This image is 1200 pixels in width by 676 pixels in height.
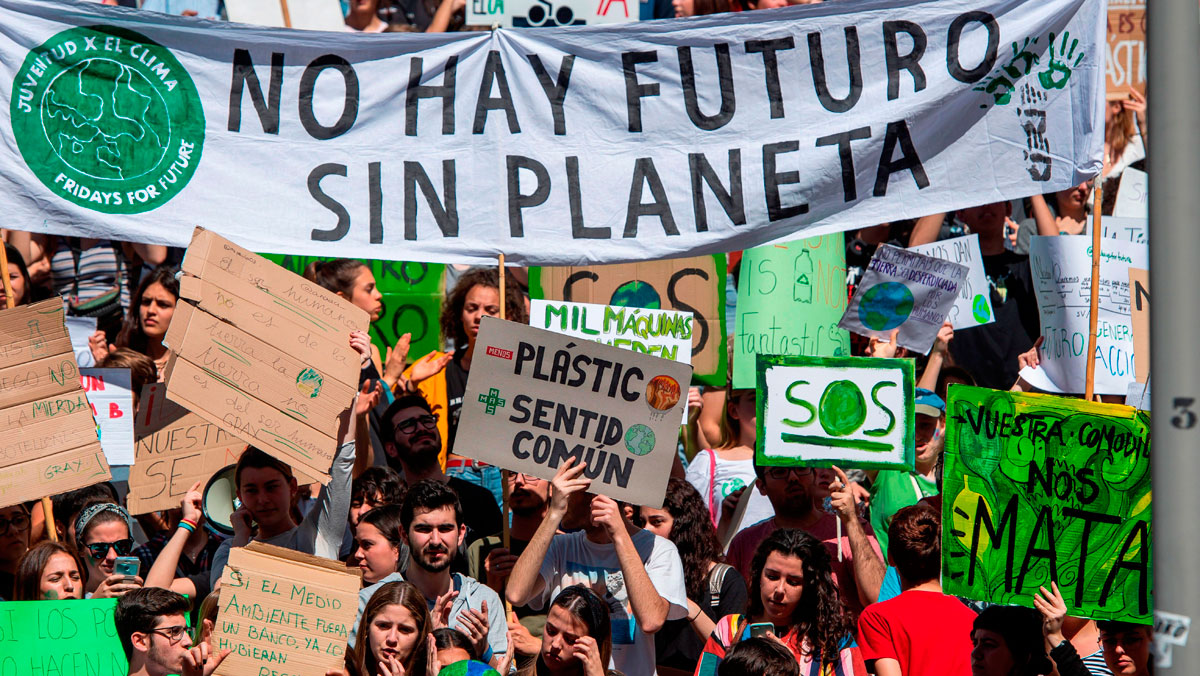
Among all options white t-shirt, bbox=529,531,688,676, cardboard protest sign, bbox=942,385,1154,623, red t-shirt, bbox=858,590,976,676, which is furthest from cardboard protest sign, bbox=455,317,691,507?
cardboard protest sign, bbox=942,385,1154,623

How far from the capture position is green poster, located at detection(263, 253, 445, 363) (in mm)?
8727

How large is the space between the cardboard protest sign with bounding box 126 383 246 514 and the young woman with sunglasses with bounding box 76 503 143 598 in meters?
0.19

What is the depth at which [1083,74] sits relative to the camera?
6383 millimetres

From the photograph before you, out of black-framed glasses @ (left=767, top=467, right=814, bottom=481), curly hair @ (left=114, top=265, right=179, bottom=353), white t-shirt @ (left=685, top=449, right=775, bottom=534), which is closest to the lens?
black-framed glasses @ (left=767, top=467, right=814, bottom=481)

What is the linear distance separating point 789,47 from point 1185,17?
3.21m

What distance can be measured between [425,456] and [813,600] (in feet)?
7.05

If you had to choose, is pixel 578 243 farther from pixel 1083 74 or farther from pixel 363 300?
pixel 1083 74

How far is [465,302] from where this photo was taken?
24.8ft

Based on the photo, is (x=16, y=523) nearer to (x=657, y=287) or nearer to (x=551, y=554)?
(x=551, y=554)

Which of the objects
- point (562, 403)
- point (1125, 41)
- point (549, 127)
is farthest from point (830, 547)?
Result: point (1125, 41)

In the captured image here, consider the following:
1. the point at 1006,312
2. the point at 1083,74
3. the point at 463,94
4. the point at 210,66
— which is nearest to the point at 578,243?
the point at 463,94

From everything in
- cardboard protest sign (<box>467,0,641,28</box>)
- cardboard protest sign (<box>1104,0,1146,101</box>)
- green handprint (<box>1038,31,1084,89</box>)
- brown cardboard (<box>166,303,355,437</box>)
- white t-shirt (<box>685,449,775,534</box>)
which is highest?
cardboard protest sign (<box>1104,0,1146,101</box>)

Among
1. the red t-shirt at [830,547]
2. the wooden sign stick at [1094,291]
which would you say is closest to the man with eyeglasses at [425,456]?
the red t-shirt at [830,547]

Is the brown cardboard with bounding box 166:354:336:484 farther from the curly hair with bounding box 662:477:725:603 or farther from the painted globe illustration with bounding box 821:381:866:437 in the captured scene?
the painted globe illustration with bounding box 821:381:866:437
